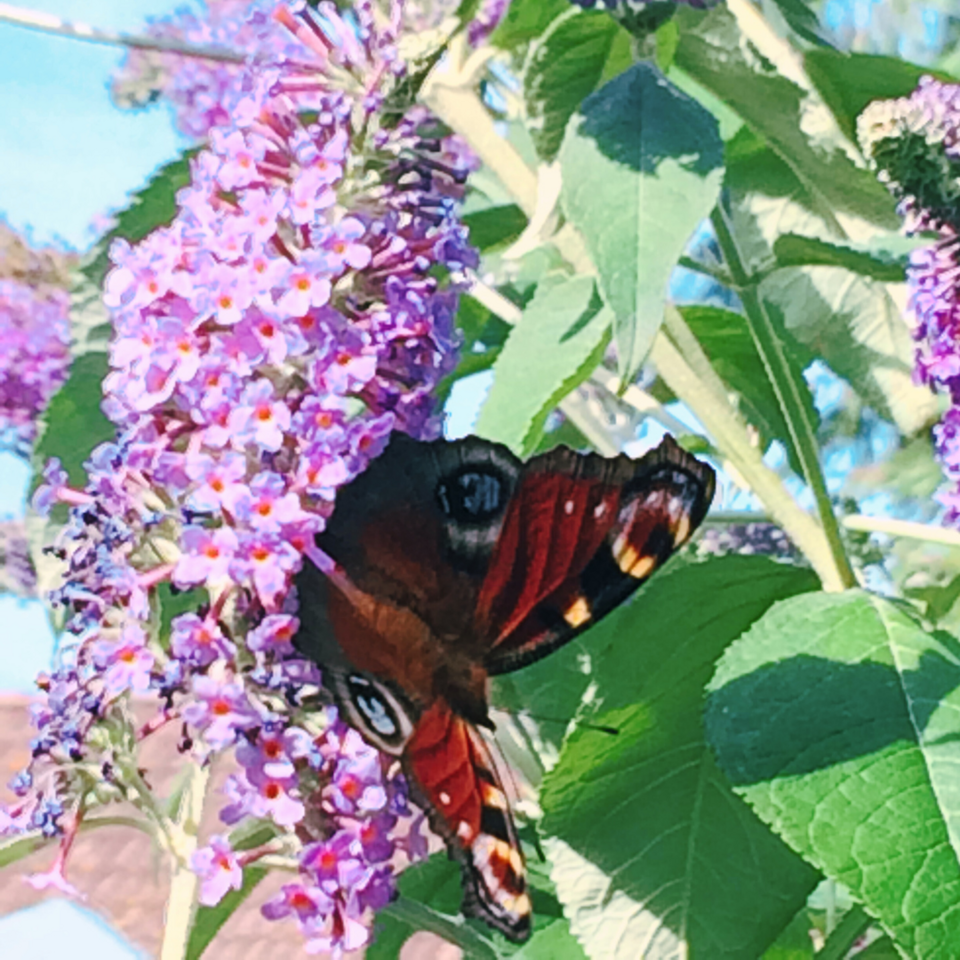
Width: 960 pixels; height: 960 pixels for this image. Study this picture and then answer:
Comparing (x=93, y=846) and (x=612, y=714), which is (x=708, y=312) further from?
(x=93, y=846)

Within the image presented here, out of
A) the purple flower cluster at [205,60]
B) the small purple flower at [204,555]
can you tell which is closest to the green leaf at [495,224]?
the purple flower cluster at [205,60]

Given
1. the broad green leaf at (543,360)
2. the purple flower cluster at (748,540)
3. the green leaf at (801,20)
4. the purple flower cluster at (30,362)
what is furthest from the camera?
the purple flower cluster at (748,540)

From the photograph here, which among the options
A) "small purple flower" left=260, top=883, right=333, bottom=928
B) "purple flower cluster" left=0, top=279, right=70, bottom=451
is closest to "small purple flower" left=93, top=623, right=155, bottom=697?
"small purple flower" left=260, top=883, right=333, bottom=928

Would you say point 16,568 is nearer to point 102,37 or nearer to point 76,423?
point 76,423

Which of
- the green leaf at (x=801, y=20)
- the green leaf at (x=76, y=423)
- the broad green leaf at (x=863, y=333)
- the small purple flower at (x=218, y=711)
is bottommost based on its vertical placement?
the small purple flower at (x=218, y=711)

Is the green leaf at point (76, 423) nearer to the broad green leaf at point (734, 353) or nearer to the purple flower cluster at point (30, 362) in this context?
the purple flower cluster at point (30, 362)

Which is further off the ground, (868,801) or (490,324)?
(490,324)

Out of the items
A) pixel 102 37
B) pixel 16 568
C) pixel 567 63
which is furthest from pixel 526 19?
pixel 16 568

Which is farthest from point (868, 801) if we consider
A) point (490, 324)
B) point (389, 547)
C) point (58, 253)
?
point (58, 253)
